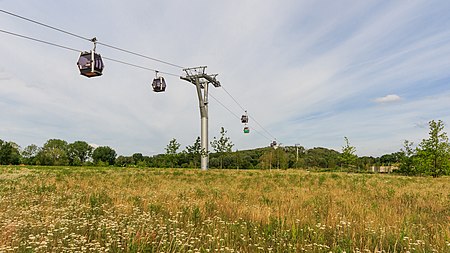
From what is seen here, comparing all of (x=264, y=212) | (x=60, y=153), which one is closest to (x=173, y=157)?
(x=264, y=212)

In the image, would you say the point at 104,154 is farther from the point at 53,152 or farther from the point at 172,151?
the point at 172,151

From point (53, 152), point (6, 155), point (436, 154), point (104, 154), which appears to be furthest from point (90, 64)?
point (104, 154)

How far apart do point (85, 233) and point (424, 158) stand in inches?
1641

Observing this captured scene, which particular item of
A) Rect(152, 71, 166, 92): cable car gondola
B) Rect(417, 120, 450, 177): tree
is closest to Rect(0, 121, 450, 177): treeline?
Rect(417, 120, 450, 177): tree

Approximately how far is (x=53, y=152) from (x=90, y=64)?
11174cm

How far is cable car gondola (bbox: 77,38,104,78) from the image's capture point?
11.3 metres

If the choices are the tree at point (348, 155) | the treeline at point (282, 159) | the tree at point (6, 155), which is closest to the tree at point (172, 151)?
the treeline at point (282, 159)

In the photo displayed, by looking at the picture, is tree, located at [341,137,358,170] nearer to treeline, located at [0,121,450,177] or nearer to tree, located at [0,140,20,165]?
treeline, located at [0,121,450,177]

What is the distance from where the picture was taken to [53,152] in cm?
10444

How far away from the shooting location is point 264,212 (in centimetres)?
644

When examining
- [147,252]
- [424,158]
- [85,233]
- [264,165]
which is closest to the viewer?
[147,252]

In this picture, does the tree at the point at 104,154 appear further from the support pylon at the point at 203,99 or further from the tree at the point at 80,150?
the support pylon at the point at 203,99

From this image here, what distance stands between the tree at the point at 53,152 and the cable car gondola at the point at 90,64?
87959mm

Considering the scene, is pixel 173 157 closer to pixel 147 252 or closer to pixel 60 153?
pixel 147 252
